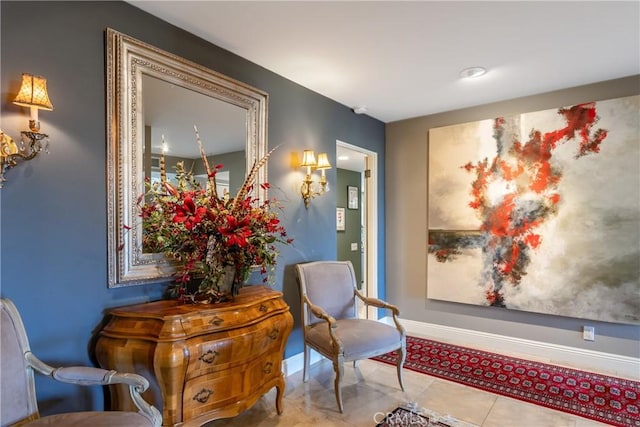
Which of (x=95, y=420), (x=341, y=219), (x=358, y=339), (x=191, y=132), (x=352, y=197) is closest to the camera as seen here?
(x=95, y=420)

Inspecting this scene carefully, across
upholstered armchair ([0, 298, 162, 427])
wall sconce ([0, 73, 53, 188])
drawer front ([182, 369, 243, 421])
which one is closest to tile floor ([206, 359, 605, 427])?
drawer front ([182, 369, 243, 421])

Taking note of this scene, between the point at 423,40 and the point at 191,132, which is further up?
the point at 423,40

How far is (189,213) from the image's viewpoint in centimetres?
176

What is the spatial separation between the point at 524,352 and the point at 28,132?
4.19 m

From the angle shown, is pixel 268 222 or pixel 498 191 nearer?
pixel 268 222

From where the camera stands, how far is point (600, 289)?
9.56ft

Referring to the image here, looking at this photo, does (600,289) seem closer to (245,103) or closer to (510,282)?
(510,282)

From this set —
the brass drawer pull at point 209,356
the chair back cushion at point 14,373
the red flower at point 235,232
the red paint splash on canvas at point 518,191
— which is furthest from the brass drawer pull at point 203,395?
the red paint splash on canvas at point 518,191

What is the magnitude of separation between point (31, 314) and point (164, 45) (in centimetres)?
164

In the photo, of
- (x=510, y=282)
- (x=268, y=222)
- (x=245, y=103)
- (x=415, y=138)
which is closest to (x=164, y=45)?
(x=245, y=103)

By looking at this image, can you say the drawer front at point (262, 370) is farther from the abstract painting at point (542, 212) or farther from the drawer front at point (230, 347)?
the abstract painting at point (542, 212)

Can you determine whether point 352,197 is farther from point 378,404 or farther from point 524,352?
point 378,404

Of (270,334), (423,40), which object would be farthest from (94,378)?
(423,40)

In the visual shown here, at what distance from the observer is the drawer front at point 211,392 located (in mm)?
1651
